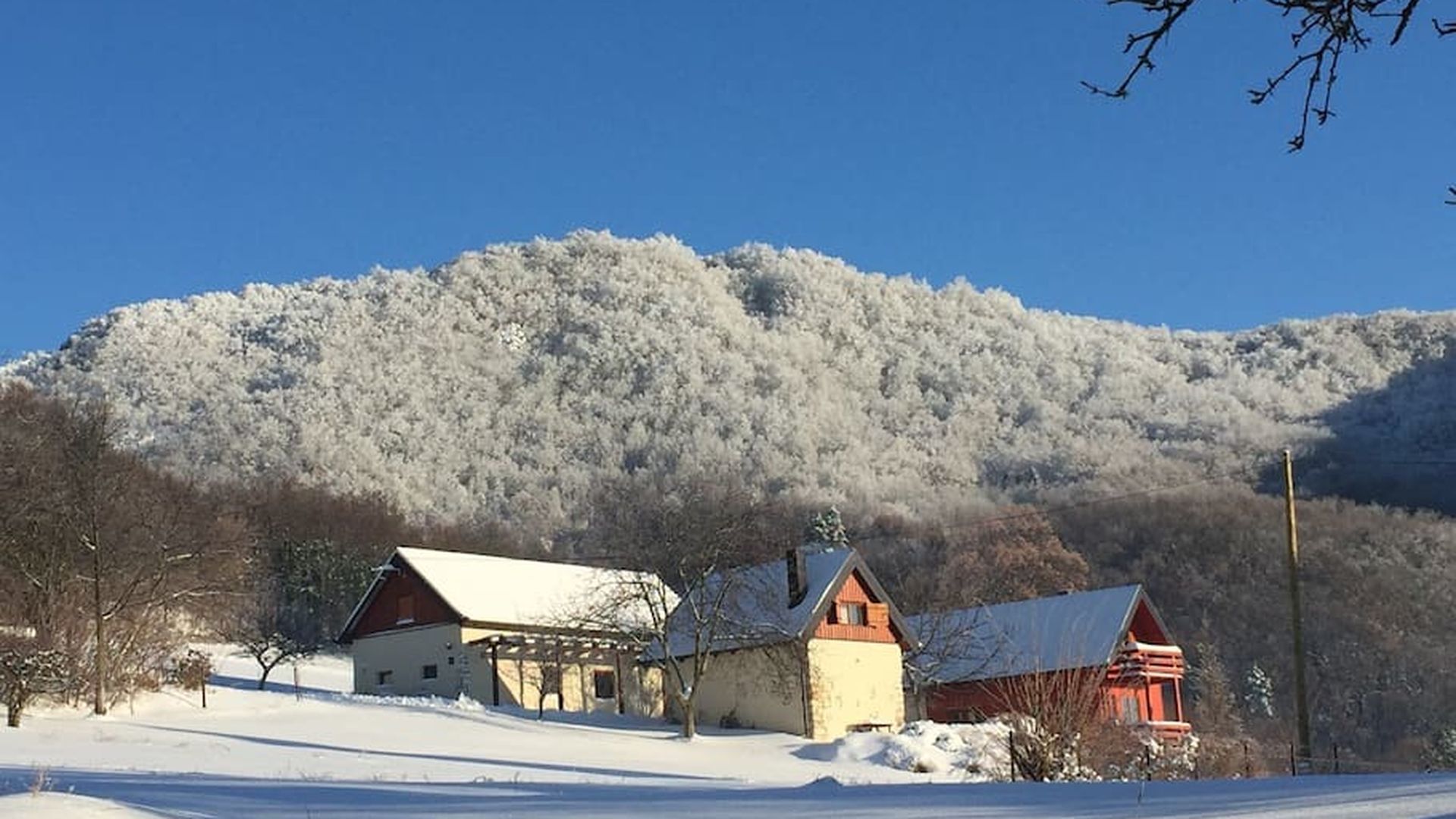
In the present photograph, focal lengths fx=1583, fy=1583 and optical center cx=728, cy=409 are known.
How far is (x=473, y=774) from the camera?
25.6 metres

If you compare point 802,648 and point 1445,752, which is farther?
point 802,648

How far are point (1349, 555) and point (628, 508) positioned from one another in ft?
143

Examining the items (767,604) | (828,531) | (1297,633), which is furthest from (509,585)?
(1297,633)

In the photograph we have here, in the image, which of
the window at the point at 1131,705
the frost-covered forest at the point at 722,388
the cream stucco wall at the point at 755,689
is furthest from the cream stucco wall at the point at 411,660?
the frost-covered forest at the point at 722,388

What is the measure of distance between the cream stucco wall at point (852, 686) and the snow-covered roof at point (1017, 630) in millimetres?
3342

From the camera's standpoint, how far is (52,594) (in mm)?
37812

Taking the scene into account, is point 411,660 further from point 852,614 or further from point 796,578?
point 852,614

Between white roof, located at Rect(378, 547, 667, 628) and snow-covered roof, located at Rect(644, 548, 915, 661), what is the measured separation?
2.25 m

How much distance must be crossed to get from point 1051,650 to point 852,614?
6821 mm

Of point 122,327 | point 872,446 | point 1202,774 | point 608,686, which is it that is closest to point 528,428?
point 872,446

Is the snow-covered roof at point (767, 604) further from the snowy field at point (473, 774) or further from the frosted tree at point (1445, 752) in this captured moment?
the frosted tree at point (1445, 752)

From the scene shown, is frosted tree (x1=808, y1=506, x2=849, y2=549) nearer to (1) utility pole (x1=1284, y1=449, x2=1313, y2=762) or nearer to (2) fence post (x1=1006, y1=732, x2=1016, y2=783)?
(1) utility pole (x1=1284, y1=449, x2=1313, y2=762)

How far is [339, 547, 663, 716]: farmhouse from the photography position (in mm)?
48375

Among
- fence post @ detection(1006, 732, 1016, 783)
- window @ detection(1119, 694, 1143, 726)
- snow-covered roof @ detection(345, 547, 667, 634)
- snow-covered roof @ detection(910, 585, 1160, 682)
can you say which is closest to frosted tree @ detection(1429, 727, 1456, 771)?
window @ detection(1119, 694, 1143, 726)
